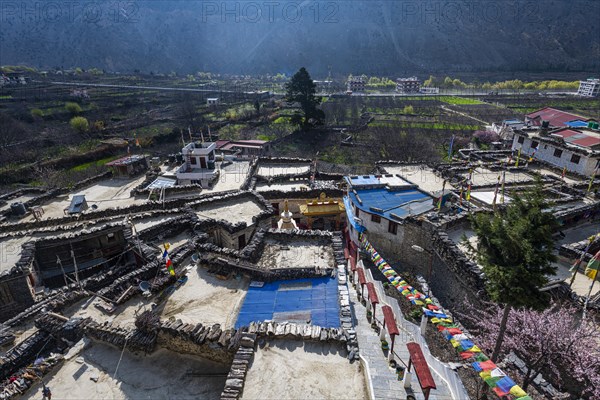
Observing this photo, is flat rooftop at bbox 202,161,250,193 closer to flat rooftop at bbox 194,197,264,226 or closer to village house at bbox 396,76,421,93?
flat rooftop at bbox 194,197,264,226

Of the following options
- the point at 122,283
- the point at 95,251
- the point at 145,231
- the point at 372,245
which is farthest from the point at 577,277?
the point at 95,251

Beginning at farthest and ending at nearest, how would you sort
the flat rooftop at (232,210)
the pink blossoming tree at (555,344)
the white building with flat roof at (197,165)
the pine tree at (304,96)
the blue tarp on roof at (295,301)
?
1. the pine tree at (304,96)
2. the white building with flat roof at (197,165)
3. the flat rooftop at (232,210)
4. the pink blossoming tree at (555,344)
5. the blue tarp on roof at (295,301)

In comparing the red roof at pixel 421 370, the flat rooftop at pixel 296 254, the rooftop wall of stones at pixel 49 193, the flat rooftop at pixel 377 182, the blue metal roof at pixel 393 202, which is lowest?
the rooftop wall of stones at pixel 49 193

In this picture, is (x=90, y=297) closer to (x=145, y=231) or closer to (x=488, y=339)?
(x=145, y=231)

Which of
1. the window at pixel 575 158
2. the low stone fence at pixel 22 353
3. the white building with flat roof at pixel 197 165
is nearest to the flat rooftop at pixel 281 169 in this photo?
the white building with flat roof at pixel 197 165

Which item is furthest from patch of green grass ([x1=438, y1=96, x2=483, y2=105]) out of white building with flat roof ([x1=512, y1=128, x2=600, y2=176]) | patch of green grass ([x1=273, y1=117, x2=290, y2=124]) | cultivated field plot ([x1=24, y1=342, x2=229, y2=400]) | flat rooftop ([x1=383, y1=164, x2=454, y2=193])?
cultivated field plot ([x1=24, y1=342, x2=229, y2=400])

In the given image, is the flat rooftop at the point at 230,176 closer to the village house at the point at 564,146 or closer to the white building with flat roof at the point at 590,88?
the village house at the point at 564,146
